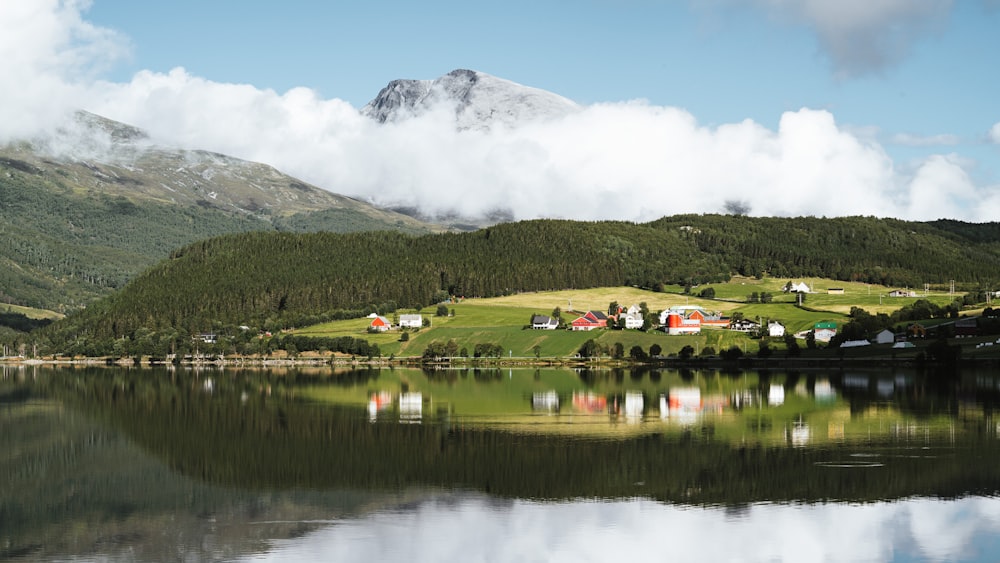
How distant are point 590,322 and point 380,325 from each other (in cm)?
3347

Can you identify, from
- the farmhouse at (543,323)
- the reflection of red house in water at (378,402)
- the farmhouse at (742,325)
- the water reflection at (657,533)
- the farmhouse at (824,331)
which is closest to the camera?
the water reflection at (657,533)

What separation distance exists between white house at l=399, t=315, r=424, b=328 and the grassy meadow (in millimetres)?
2435

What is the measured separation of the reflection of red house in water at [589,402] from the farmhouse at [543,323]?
238 feet

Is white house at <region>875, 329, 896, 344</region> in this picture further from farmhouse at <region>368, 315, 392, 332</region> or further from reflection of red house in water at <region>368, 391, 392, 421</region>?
farmhouse at <region>368, 315, 392, 332</region>

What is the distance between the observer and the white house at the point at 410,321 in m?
176

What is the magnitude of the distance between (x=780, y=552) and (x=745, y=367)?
311 ft

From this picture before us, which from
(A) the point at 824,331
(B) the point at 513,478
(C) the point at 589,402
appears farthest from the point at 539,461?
(A) the point at 824,331

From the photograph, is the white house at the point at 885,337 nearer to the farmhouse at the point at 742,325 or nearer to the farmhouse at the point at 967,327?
the farmhouse at the point at 967,327

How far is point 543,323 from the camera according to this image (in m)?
167

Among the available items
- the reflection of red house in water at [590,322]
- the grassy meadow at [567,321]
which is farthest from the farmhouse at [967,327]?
the reflection of red house in water at [590,322]

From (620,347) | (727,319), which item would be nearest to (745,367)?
(620,347)

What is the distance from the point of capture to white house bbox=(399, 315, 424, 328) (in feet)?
577

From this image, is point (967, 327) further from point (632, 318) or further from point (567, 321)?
point (567, 321)

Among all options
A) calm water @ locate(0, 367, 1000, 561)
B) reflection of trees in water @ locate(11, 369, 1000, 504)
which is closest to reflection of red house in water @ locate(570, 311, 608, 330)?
calm water @ locate(0, 367, 1000, 561)
